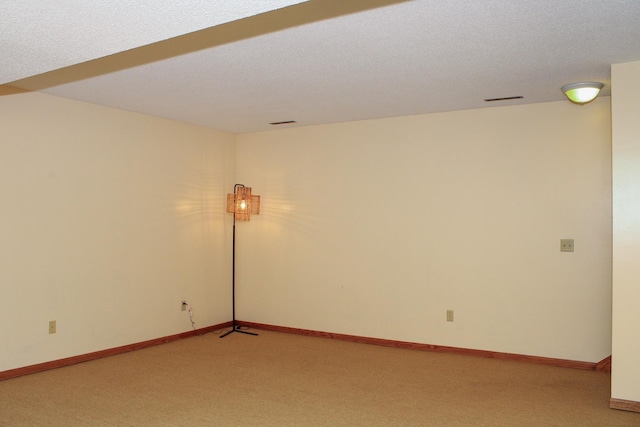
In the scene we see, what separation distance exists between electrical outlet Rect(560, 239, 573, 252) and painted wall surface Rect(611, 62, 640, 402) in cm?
105

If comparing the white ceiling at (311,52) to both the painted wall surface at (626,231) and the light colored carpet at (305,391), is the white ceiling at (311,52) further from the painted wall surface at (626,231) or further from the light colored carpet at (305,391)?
the light colored carpet at (305,391)

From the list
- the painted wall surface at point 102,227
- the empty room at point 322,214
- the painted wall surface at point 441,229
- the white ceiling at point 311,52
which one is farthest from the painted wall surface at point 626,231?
the painted wall surface at point 102,227

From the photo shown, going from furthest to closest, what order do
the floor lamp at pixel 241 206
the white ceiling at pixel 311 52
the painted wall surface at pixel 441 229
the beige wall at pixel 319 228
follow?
the floor lamp at pixel 241 206, the painted wall surface at pixel 441 229, the beige wall at pixel 319 228, the white ceiling at pixel 311 52

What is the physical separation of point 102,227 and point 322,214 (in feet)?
7.33

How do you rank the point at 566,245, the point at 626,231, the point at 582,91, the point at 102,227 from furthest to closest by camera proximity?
the point at 102,227, the point at 566,245, the point at 582,91, the point at 626,231

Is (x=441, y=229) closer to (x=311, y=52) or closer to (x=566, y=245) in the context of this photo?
(x=566, y=245)

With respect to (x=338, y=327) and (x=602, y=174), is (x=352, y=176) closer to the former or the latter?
(x=338, y=327)

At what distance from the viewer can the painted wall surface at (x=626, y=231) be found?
3627 millimetres

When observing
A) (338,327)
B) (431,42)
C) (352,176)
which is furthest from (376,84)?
(338,327)

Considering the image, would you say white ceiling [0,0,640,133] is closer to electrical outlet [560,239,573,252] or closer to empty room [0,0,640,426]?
empty room [0,0,640,426]

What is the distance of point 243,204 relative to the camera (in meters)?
6.14

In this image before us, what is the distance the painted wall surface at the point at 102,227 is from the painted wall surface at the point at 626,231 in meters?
4.07

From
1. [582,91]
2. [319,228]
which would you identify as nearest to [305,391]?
[319,228]

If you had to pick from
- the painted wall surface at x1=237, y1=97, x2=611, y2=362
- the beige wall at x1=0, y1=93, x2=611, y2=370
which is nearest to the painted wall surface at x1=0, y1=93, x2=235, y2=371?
the beige wall at x1=0, y1=93, x2=611, y2=370
